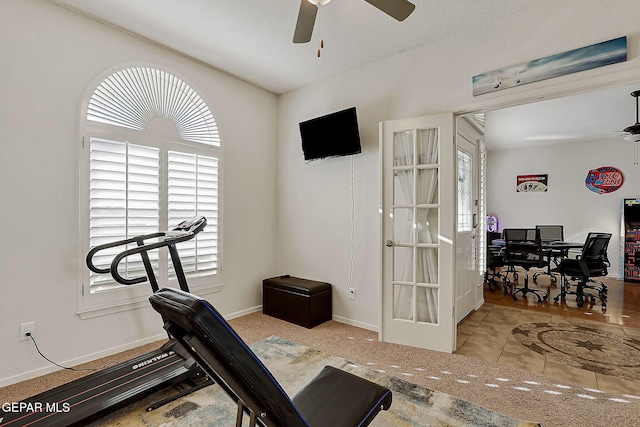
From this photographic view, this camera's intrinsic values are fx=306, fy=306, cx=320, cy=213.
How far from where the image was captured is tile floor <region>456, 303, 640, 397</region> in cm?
237

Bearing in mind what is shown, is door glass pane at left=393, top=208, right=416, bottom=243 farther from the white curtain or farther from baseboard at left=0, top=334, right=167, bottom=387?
baseboard at left=0, top=334, right=167, bottom=387

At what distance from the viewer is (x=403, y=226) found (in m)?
3.18

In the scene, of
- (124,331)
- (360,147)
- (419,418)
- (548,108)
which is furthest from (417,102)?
(124,331)

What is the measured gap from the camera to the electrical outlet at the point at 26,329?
7.77 ft

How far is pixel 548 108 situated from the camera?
4797 millimetres

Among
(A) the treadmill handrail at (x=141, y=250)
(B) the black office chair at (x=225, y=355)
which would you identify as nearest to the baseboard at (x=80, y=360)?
(A) the treadmill handrail at (x=141, y=250)

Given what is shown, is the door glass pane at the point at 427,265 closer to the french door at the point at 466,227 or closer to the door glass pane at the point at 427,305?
the door glass pane at the point at 427,305

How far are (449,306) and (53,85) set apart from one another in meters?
3.92

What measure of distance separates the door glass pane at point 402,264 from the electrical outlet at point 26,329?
10.2 feet

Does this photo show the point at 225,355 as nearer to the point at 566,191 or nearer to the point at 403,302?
the point at 403,302

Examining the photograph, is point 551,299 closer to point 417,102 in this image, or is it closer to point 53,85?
point 417,102

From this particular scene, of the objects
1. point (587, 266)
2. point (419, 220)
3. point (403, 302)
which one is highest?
point (419, 220)

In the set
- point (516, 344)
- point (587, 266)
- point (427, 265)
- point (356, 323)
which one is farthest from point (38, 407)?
point (587, 266)

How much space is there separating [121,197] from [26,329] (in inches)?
48.4
